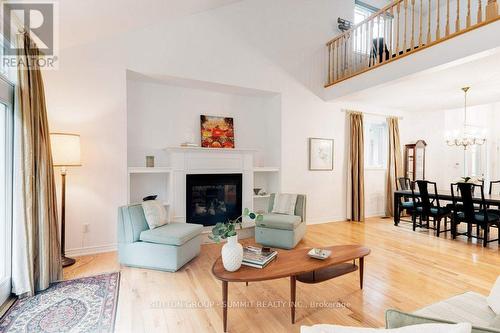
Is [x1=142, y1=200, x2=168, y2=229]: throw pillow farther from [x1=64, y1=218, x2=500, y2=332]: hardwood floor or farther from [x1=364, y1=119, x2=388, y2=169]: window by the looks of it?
[x1=364, y1=119, x2=388, y2=169]: window

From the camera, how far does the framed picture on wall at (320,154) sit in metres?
5.46

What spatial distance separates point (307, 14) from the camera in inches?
212

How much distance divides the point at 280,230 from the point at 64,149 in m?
3.01

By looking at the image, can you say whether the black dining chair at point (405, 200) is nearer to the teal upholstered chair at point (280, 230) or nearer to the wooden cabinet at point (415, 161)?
the wooden cabinet at point (415, 161)

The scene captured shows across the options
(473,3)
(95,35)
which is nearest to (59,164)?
(95,35)

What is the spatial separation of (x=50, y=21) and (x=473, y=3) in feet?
25.0

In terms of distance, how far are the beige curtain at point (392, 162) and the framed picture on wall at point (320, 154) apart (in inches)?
68.4

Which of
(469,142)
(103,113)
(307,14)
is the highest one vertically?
(307,14)

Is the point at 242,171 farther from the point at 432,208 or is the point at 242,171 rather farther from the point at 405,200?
the point at 405,200

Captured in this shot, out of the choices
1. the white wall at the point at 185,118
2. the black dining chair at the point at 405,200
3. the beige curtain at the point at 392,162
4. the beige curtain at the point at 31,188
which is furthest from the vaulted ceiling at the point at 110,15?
the black dining chair at the point at 405,200

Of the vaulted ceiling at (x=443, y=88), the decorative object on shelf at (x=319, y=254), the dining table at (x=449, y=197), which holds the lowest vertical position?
the decorative object on shelf at (x=319, y=254)

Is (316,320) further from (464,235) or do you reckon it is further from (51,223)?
(464,235)

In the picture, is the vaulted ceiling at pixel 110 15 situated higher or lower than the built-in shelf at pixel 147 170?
higher

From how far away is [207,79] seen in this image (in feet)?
Result: 14.4
